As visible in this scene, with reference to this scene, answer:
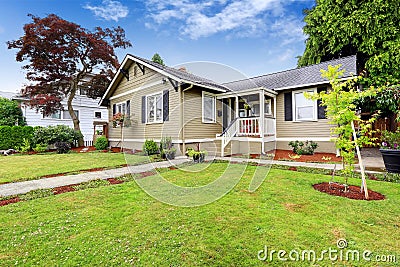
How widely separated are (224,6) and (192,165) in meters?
8.50

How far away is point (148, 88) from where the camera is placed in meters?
11.2

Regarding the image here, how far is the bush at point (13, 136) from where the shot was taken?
41.9 ft

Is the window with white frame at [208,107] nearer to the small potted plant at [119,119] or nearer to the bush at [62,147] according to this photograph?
the small potted plant at [119,119]

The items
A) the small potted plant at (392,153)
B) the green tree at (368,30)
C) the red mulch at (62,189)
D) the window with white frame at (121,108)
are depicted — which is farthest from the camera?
the window with white frame at (121,108)

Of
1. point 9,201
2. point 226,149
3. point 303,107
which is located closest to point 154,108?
point 226,149

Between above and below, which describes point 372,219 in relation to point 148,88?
below

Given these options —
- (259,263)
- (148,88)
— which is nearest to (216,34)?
(148,88)

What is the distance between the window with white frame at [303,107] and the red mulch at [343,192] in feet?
20.0

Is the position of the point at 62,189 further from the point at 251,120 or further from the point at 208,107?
the point at 251,120

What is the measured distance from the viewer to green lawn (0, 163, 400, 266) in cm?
216

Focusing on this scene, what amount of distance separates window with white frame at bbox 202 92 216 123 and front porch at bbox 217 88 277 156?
503 millimetres

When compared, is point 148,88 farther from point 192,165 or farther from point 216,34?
point 192,165

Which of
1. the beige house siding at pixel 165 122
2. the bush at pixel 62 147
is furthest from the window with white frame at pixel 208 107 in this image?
the bush at pixel 62 147

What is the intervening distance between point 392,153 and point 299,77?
648cm
